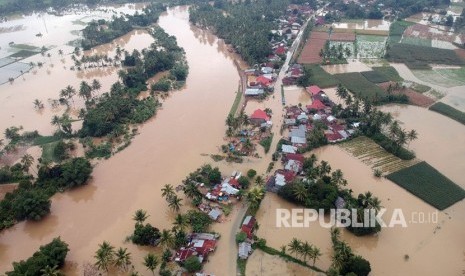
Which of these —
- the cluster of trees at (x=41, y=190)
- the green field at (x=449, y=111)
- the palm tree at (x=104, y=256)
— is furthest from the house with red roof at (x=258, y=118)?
the palm tree at (x=104, y=256)

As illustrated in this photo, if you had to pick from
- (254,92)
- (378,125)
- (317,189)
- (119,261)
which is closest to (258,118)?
(254,92)

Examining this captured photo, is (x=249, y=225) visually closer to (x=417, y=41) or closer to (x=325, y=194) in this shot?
(x=325, y=194)

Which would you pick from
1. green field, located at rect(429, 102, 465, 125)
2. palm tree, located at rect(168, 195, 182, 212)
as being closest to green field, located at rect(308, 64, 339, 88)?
green field, located at rect(429, 102, 465, 125)

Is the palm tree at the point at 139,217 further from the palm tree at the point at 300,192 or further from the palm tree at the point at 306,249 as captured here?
the palm tree at the point at 300,192

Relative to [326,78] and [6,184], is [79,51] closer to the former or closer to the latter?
[6,184]

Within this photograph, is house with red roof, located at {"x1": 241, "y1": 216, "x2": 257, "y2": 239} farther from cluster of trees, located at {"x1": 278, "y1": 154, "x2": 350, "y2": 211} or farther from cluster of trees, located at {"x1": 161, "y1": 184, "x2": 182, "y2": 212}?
cluster of trees, located at {"x1": 161, "y1": 184, "x2": 182, "y2": 212}

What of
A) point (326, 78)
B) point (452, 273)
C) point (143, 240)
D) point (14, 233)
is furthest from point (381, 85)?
point (14, 233)
